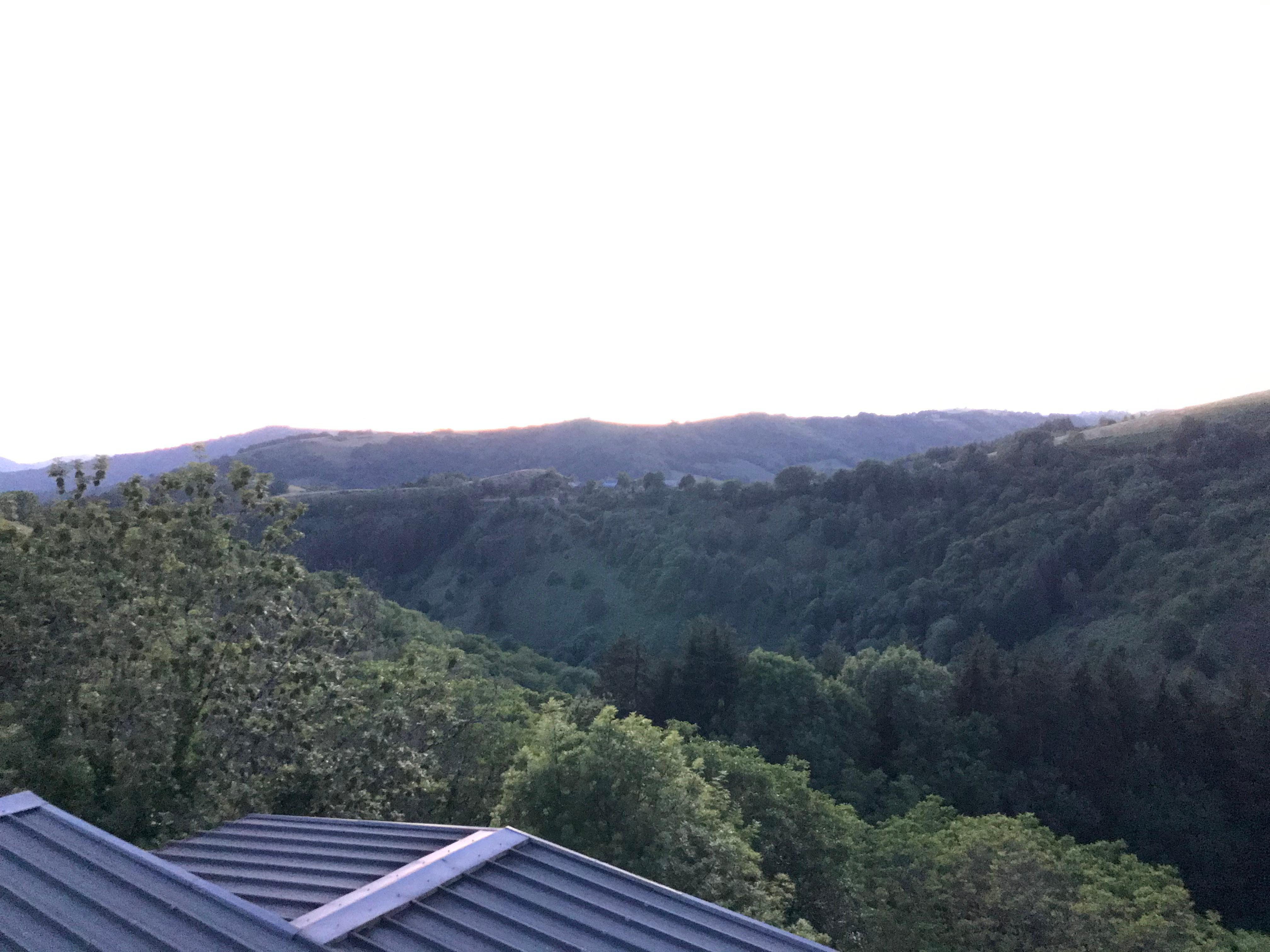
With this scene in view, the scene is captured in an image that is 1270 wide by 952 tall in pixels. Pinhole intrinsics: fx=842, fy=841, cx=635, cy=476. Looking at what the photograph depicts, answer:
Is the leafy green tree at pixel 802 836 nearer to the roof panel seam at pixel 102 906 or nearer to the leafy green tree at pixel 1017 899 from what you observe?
the leafy green tree at pixel 1017 899

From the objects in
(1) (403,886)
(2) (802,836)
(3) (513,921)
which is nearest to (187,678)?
(1) (403,886)

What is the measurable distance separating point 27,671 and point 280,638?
3.62 m

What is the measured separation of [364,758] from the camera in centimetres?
1559

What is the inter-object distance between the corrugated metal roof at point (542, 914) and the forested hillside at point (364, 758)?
5.08 metres

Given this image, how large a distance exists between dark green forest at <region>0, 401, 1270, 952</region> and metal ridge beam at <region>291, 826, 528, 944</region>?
576cm

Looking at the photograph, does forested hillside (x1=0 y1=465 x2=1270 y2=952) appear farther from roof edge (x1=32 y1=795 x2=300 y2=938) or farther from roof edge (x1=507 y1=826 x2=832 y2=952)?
roof edge (x1=507 y1=826 x2=832 y2=952)

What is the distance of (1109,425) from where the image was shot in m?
95.4

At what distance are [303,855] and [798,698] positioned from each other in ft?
115

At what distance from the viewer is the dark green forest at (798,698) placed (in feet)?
42.9

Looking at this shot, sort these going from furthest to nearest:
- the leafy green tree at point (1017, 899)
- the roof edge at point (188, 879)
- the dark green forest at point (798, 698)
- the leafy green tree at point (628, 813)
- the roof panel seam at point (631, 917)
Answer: the leafy green tree at point (1017, 899)
the leafy green tree at point (628, 813)
the dark green forest at point (798, 698)
the roof panel seam at point (631, 917)
the roof edge at point (188, 879)

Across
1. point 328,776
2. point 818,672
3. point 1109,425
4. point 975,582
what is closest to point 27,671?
point 328,776

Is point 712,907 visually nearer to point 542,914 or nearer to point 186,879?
point 542,914

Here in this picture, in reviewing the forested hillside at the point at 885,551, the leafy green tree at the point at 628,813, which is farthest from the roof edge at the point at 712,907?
the forested hillside at the point at 885,551

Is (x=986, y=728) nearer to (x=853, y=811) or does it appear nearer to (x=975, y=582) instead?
(x=853, y=811)
